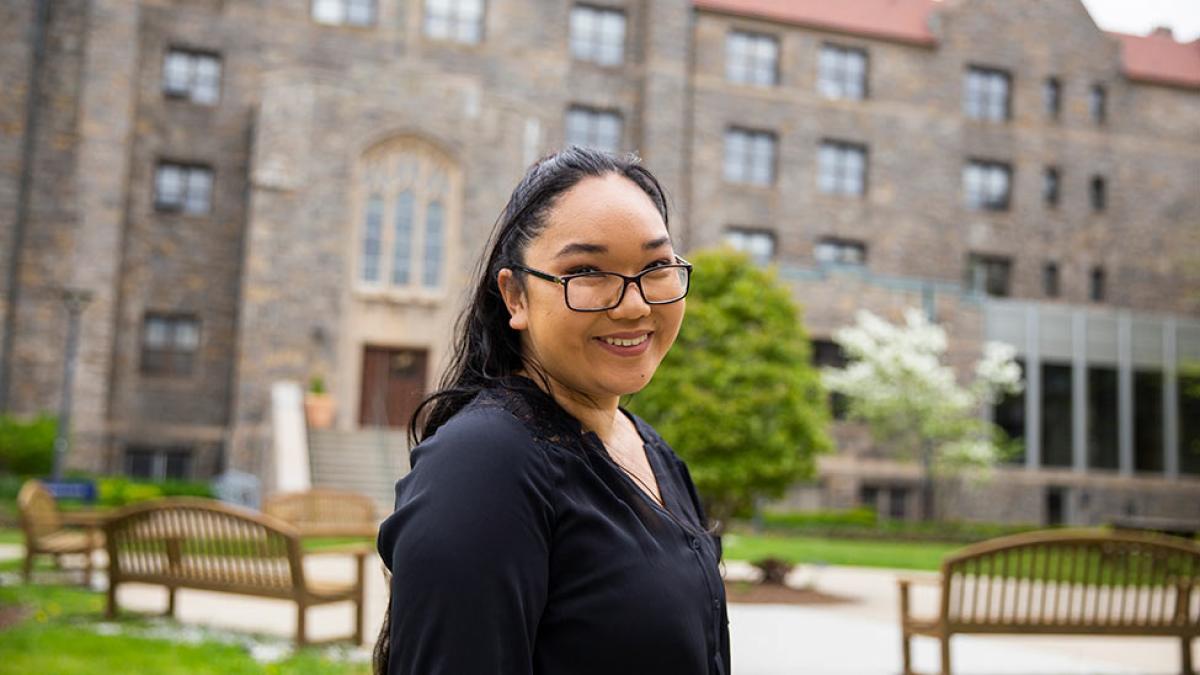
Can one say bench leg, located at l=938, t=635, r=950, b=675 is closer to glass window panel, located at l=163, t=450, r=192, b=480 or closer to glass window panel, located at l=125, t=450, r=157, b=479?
glass window panel, located at l=163, t=450, r=192, b=480

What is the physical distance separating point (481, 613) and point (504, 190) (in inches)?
1022

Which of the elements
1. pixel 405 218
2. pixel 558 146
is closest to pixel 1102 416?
pixel 558 146

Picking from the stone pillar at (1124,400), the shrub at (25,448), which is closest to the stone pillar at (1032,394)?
the stone pillar at (1124,400)

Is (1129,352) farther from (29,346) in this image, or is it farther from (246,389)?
(29,346)

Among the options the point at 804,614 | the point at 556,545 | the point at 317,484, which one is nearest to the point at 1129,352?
the point at 317,484

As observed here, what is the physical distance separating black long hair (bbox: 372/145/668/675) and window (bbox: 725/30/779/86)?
103 feet

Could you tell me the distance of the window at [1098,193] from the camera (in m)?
35.2

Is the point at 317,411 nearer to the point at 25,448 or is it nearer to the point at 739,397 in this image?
the point at 25,448

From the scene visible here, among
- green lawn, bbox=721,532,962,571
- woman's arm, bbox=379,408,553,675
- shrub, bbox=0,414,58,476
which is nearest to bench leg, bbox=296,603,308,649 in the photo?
woman's arm, bbox=379,408,553,675

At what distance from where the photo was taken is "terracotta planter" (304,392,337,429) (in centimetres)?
2409

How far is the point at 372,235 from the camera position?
26078 millimetres

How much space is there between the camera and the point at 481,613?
1.55 meters

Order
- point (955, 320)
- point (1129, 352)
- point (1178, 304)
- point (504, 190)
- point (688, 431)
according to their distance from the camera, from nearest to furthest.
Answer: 1. point (688, 431)
2. point (504, 190)
3. point (955, 320)
4. point (1129, 352)
5. point (1178, 304)

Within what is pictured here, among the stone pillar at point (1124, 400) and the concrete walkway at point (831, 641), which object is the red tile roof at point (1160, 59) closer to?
the stone pillar at point (1124, 400)
